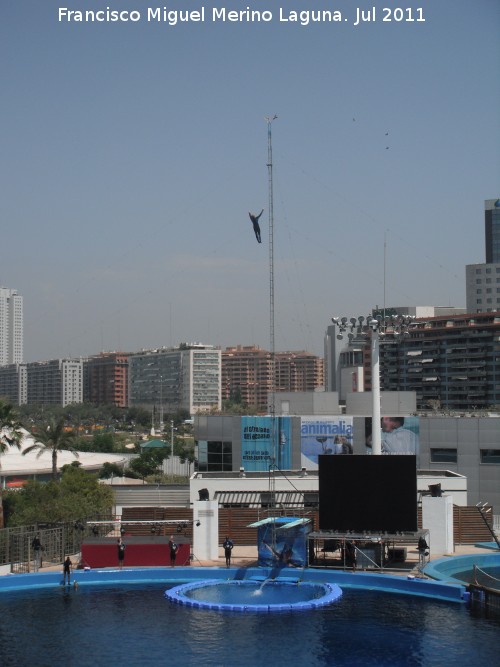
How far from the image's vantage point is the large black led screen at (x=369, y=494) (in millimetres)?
35312

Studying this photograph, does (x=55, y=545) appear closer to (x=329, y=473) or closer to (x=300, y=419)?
(x=329, y=473)

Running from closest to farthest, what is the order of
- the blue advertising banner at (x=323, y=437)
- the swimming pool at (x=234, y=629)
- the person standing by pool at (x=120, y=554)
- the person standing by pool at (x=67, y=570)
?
1. the swimming pool at (x=234, y=629)
2. the person standing by pool at (x=67, y=570)
3. the person standing by pool at (x=120, y=554)
4. the blue advertising banner at (x=323, y=437)

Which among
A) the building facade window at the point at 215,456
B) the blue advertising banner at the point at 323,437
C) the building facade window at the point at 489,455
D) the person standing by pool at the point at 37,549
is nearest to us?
the person standing by pool at the point at 37,549

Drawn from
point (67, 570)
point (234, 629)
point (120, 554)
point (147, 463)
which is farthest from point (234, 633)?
point (147, 463)

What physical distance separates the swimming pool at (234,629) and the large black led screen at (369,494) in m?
2.07

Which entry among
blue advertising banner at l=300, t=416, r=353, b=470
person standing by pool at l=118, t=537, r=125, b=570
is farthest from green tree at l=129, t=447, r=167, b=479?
person standing by pool at l=118, t=537, r=125, b=570

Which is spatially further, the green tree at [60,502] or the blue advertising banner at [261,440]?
the blue advertising banner at [261,440]

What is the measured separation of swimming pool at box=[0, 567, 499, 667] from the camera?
25016 mm

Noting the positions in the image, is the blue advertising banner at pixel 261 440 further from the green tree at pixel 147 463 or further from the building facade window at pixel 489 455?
the green tree at pixel 147 463

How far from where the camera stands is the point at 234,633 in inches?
1082

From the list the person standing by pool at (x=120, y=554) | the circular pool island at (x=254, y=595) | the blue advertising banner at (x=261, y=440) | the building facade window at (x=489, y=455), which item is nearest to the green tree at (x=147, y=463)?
the blue advertising banner at (x=261, y=440)

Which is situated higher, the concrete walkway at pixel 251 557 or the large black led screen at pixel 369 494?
the large black led screen at pixel 369 494

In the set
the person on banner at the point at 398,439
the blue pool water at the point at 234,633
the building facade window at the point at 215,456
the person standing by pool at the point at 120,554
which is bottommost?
the blue pool water at the point at 234,633

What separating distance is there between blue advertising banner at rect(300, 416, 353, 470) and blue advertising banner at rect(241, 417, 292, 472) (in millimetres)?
1006
